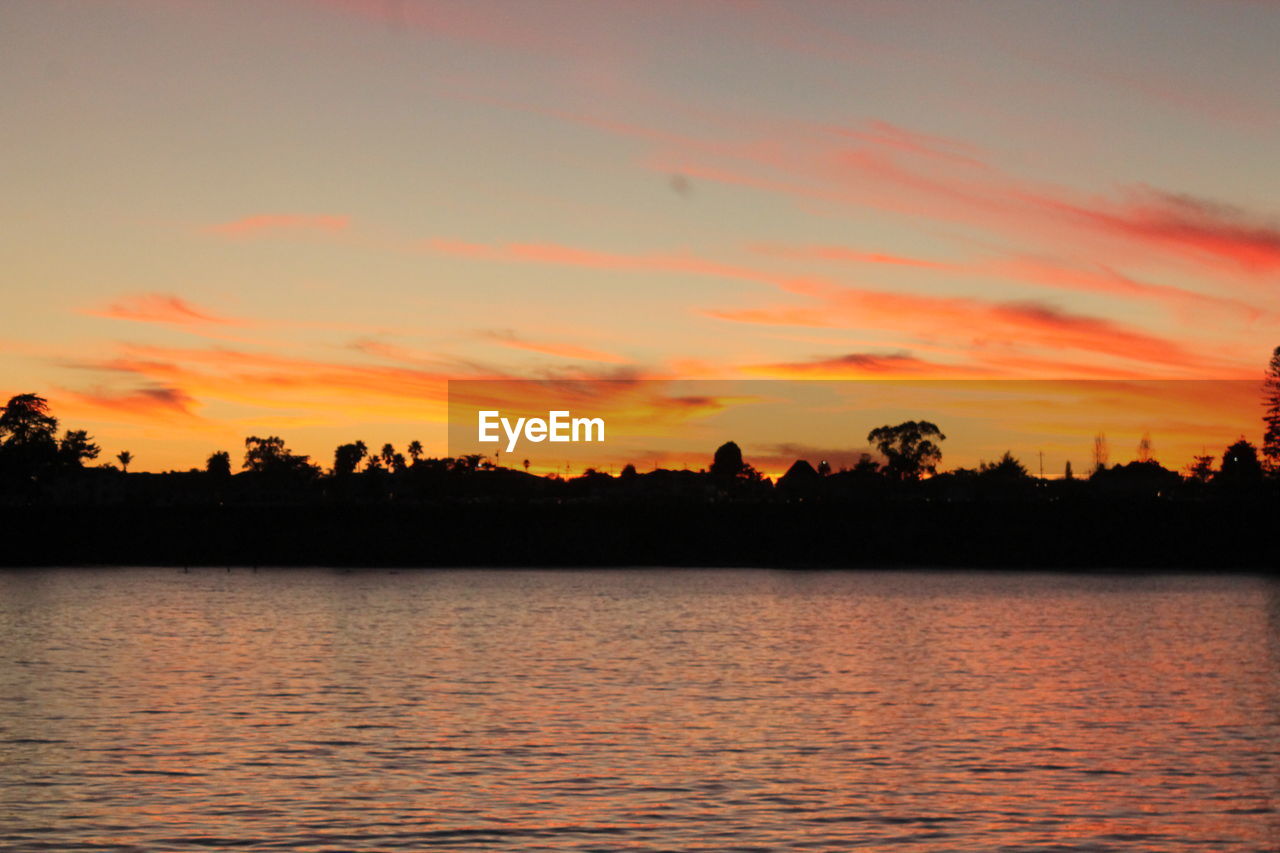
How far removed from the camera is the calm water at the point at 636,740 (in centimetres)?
3428

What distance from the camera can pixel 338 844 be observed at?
32.2m

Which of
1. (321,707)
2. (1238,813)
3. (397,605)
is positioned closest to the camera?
(1238,813)

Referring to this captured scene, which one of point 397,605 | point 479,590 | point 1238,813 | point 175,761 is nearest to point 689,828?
point 1238,813

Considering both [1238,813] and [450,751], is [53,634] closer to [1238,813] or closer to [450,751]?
[450,751]

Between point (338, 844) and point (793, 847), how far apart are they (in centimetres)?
962

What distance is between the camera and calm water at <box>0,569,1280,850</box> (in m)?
34.3

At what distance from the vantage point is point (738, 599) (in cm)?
17325

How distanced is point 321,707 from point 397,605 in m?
94.4

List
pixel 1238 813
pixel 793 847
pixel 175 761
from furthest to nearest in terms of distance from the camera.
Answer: pixel 175 761 < pixel 1238 813 < pixel 793 847

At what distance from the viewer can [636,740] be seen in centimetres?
4797

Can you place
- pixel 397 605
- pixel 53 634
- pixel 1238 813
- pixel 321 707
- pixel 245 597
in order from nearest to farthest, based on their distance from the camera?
1. pixel 1238 813
2. pixel 321 707
3. pixel 53 634
4. pixel 397 605
5. pixel 245 597

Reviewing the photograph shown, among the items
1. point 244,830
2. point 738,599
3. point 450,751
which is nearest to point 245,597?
point 738,599

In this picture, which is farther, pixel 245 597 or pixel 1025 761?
pixel 245 597

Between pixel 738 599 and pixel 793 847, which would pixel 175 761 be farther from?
pixel 738 599
